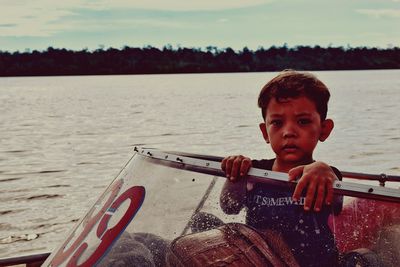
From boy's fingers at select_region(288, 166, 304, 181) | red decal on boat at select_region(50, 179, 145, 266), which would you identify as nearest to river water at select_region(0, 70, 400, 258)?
red decal on boat at select_region(50, 179, 145, 266)

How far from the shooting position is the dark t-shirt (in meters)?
2.04

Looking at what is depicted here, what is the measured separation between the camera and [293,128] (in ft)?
8.49

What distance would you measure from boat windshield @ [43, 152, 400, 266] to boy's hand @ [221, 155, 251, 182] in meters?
0.05

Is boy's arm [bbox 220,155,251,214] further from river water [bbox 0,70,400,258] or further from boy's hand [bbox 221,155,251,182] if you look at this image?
river water [bbox 0,70,400,258]

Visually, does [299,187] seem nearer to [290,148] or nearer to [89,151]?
[290,148]

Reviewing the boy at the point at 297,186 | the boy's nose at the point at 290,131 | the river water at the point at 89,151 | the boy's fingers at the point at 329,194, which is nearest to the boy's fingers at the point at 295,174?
the boy at the point at 297,186

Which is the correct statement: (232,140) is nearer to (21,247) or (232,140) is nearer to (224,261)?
(21,247)

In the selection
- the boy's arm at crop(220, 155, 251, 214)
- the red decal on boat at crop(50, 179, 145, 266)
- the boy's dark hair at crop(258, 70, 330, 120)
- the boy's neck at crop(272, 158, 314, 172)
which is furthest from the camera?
the boy's neck at crop(272, 158, 314, 172)

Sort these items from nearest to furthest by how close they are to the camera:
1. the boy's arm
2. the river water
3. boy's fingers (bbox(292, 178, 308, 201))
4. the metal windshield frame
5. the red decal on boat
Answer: the metal windshield frame, boy's fingers (bbox(292, 178, 308, 201)), the boy's arm, the red decal on boat, the river water

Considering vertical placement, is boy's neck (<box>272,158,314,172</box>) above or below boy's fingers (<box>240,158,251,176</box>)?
below

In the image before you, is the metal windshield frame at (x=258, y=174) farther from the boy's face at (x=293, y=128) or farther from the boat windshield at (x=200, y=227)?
the boy's face at (x=293, y=128)

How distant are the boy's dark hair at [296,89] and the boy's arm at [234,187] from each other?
47cm

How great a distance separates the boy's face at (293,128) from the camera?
2557 mm

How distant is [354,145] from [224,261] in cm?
2292
